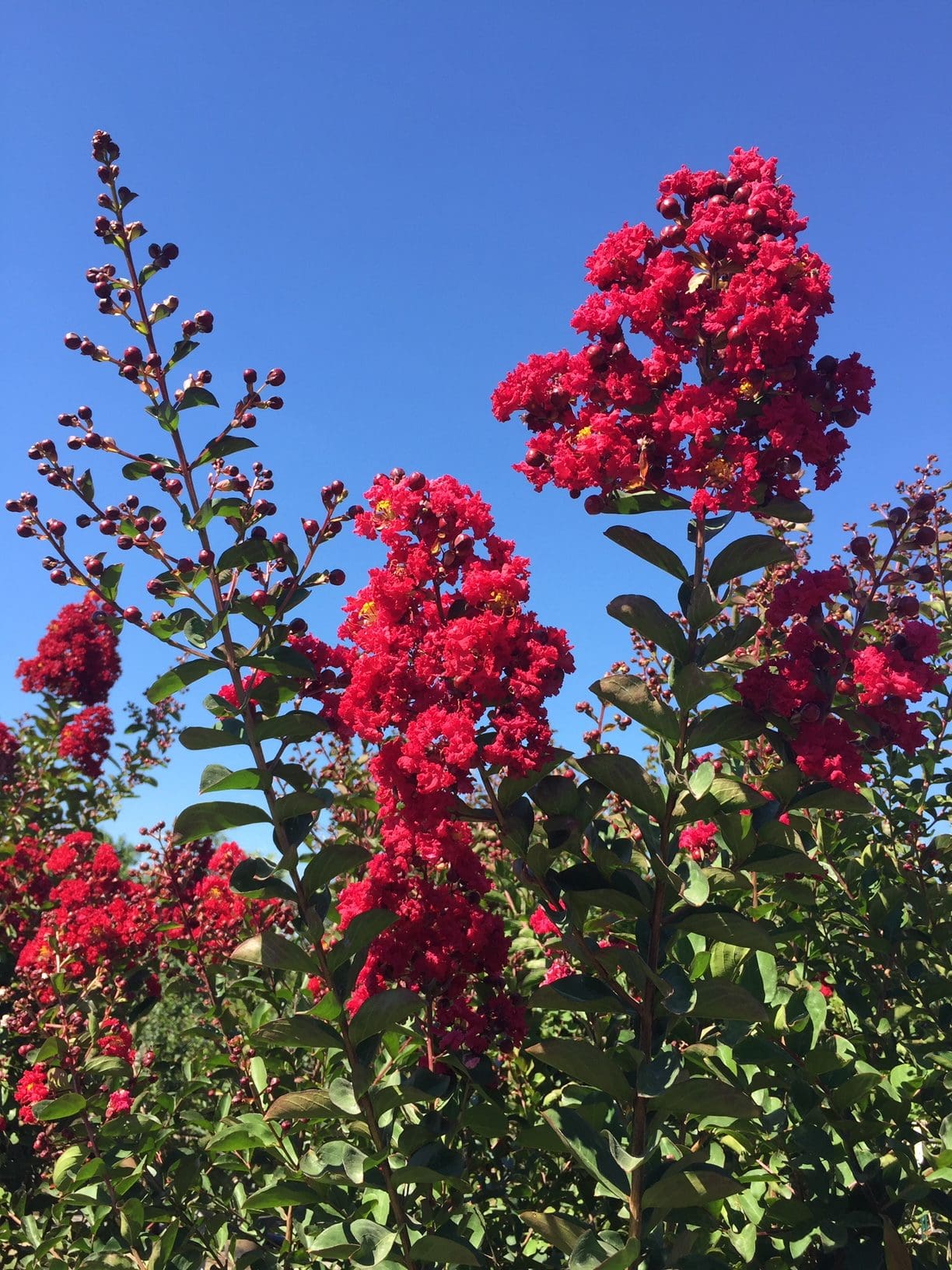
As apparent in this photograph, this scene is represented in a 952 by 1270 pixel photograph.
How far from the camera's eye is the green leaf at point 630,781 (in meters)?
2.01

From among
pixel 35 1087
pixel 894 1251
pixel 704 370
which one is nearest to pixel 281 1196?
pixel 35 1087

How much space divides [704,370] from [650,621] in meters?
0.79

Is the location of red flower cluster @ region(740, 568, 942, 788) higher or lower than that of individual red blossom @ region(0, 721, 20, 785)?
lower

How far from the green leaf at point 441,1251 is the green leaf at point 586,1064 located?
475mm

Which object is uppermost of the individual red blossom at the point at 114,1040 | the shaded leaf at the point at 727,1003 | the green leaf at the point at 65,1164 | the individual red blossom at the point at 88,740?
the individual red blossom at the point at 88,740

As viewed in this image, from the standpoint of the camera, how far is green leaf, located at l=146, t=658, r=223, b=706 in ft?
7.36

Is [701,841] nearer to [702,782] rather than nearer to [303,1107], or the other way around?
[702,782]

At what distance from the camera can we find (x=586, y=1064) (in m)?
1.88

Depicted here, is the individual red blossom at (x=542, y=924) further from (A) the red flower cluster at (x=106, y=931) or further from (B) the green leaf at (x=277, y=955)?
(B) the green leaf at (x=277, y=955)

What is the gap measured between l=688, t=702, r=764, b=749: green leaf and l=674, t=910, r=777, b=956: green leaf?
0.40m

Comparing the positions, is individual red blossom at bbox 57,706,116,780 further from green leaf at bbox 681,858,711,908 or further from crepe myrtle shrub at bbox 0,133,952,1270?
green leaf at bbox 681,858,711,908

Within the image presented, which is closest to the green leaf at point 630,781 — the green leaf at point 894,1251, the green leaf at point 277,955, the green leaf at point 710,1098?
the green leaf at point 710,1098

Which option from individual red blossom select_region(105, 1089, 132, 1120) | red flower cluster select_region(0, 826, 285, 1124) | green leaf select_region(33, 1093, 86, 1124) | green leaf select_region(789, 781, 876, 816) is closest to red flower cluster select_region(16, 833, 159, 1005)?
red flower cluster select_region(0, 826, 285, 1124)

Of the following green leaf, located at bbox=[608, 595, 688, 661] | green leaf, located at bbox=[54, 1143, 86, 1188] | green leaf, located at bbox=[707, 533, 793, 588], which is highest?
green leaf, located at bbox=[707, 533, 793, 588]
